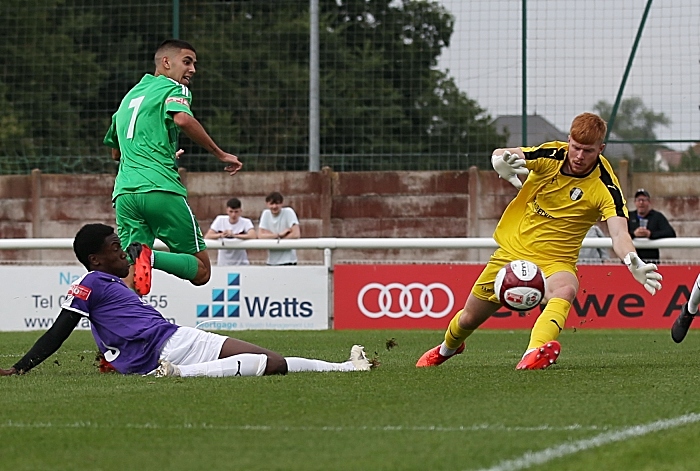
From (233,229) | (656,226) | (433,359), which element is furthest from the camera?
(233,229)

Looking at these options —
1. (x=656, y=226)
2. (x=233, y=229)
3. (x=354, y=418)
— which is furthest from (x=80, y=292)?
(x=656, y=226)

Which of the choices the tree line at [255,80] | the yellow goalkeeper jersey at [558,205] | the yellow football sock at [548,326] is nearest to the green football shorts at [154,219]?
the yellow goalkeeper jersey at [558,205]

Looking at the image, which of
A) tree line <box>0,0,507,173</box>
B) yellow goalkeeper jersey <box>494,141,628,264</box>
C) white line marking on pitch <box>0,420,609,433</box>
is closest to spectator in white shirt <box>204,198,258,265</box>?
tree line <box>0,0,507,173</box>

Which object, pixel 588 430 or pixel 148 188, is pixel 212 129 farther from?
pixel 588 430

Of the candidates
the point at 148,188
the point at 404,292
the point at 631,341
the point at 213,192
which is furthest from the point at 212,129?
the point at 148,188

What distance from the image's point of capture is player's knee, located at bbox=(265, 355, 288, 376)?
23.6 feet

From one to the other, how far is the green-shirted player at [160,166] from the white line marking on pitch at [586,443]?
4.39 meters

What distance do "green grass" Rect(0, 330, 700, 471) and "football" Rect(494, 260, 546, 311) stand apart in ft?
1.41

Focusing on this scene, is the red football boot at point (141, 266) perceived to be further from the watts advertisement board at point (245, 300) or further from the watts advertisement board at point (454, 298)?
the watts advertisement board at point (454, 298)

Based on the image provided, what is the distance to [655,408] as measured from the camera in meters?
5.53

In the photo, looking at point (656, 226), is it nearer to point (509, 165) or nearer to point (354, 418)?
point (509, 165)

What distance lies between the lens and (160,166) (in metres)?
8.77

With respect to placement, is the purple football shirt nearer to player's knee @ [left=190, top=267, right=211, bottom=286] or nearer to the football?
player's knee @ [left=190, top=267, right=211, bottom=286]

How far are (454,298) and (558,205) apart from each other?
6.76 meters
